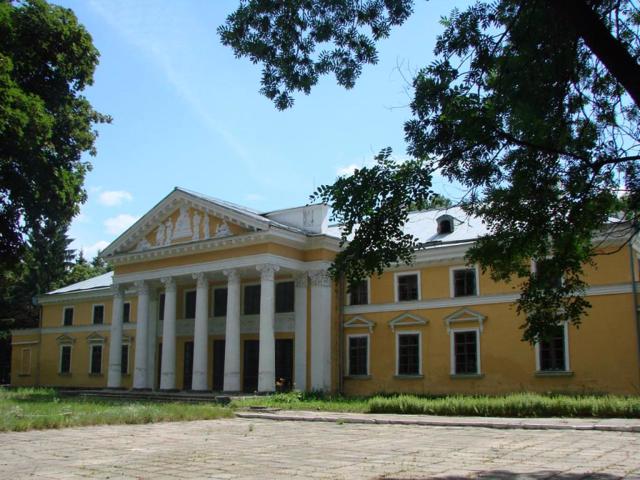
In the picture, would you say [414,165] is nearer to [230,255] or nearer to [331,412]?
[331,412]

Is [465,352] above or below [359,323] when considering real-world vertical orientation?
below

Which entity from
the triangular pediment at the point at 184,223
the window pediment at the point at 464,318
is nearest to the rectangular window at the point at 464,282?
the window pediment at the point at 464,318

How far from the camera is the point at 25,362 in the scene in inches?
1741

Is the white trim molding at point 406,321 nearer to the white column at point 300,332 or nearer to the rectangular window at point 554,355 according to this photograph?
the white column at point 300,332

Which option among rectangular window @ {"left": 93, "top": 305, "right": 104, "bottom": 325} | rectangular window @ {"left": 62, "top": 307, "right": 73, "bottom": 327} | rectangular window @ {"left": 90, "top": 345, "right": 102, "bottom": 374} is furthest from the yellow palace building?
rectangular window @ {"left": 62, "top": 307, "right": 73, "bottom": 327}

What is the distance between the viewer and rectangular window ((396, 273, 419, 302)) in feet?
93.7

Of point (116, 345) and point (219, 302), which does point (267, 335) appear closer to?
point (219, 302)

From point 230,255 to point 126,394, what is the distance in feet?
27.4

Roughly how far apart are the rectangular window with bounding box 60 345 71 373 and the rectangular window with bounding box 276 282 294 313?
18.5 meters

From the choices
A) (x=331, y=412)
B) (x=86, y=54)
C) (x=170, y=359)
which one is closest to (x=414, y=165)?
(x=331, y=412)

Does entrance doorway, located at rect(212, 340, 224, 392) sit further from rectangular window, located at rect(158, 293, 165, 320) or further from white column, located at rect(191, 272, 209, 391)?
rectangular window, located at rect(158, 293, 165, 320)

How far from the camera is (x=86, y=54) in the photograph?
24922 millimetres

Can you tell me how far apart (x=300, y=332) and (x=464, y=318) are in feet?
23.7

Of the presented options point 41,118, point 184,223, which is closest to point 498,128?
point 41,118
